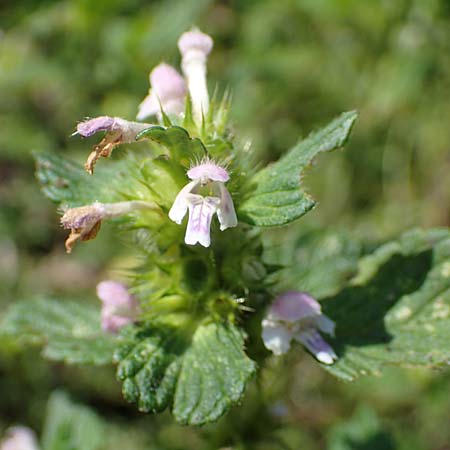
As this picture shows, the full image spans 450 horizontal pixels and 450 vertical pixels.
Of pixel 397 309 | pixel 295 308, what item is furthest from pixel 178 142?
pixel 397 309

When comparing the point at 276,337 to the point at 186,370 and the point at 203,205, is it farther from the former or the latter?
the point at 203,205

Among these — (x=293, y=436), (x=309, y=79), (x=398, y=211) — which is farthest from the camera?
(x=309, y=79)

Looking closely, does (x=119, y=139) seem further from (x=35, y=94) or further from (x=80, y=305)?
(x=35, y=94)

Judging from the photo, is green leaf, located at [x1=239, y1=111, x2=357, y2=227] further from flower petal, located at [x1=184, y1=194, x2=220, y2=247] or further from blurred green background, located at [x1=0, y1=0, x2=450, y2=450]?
blurred green background, located at [x1=0, y1=0, x2=450, y2=450]

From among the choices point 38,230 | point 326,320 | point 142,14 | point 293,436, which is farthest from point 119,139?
point 142,14

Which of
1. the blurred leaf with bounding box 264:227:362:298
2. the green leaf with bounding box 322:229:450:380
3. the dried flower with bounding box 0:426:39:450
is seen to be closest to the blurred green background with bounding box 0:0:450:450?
the dried flower with bounding box 0:426:39:450
